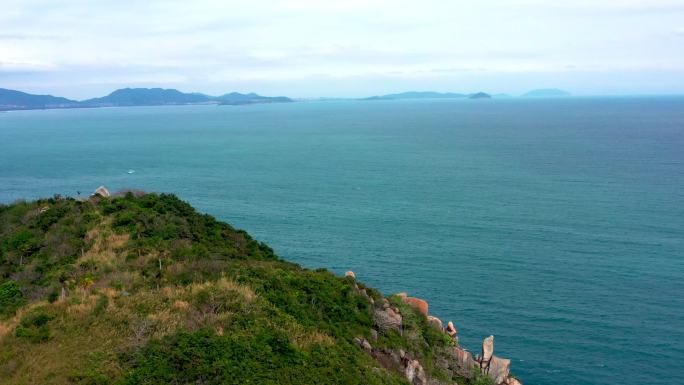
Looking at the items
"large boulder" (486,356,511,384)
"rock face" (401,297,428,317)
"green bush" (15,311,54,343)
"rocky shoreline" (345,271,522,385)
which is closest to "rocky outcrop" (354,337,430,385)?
"rocky shoreline" (345,271,522,385)

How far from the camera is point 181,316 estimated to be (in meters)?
24.5

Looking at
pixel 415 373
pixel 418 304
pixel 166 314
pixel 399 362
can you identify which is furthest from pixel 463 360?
pixel 166 314

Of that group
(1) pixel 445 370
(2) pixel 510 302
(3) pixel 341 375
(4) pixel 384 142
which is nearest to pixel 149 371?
(3) pixel 341 375

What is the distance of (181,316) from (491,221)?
2365 inches

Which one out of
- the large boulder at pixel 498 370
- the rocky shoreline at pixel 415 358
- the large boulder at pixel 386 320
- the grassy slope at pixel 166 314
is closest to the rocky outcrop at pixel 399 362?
the rocky shoreline at pixel 415 358

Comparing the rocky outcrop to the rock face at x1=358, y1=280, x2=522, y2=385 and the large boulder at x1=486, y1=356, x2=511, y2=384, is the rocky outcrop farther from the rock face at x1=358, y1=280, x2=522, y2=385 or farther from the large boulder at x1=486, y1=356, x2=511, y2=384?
the large boulder at x1=486, y1=356, x2=511, y2=384

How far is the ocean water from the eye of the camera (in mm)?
49125

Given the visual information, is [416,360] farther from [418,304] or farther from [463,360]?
[418,304]

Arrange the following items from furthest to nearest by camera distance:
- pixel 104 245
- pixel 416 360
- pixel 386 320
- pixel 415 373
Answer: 1. pixel 104 245
2. pixel 386 320
3. pixel 416 360
4. pixel 415 373

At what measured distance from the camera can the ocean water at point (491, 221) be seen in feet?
161

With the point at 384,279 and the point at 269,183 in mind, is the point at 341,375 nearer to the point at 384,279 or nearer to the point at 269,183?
the point at 384,279

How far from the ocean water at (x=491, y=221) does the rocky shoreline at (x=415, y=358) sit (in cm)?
849

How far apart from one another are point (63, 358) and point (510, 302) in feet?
140

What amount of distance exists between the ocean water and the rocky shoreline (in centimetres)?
849
